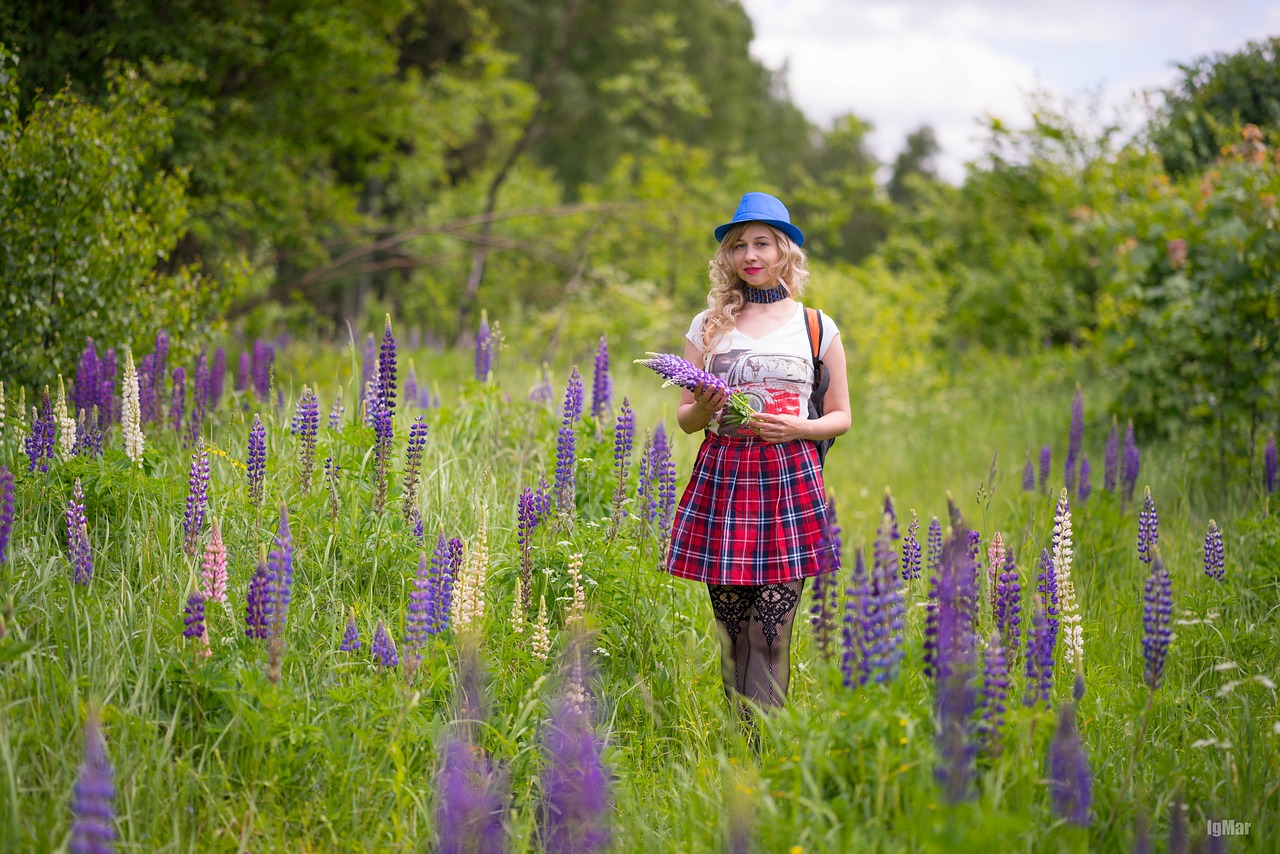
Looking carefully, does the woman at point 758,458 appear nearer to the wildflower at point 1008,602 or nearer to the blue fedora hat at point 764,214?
the blue fedora hat at point 764,214

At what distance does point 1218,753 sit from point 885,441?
6008 millimetres

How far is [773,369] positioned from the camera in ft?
11.2

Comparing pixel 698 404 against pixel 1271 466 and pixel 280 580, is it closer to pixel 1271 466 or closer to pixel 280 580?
pixel 280 580

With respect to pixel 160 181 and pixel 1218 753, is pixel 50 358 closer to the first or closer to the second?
pixel 160 181

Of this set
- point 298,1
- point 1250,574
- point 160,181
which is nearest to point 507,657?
point 1250,574

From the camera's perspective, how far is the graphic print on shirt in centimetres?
340

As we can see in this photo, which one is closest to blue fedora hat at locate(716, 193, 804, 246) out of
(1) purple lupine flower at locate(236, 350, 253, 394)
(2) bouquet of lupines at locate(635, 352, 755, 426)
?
(2) bouquet of lupines at locate(635, 352, 755, 426)

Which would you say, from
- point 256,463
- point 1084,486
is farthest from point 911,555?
point 256,463

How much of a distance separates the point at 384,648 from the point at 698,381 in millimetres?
1357

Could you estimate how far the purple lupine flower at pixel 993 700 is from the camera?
2445 mm

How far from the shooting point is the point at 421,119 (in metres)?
11.1

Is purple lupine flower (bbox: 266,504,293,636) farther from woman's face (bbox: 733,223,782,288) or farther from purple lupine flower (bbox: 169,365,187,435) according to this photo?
purple lupine flower (bbox: 169,365,187,435)

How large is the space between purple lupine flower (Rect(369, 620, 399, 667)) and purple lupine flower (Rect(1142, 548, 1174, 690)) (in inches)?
88.9

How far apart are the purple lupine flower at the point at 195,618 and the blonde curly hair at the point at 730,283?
190 cm
